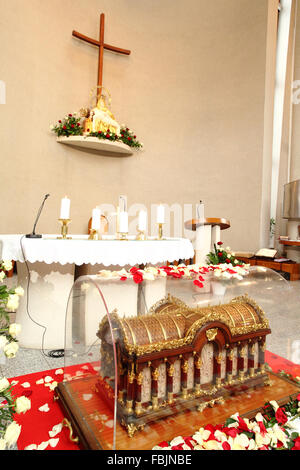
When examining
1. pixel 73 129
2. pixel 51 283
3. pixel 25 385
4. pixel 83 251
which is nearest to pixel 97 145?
pixel 73 129

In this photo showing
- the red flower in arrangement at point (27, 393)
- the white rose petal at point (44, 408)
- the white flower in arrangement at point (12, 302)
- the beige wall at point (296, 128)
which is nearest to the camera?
the white flower in arrangement at point (12, 302)

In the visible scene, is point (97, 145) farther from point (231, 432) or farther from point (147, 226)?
point (231, 432)

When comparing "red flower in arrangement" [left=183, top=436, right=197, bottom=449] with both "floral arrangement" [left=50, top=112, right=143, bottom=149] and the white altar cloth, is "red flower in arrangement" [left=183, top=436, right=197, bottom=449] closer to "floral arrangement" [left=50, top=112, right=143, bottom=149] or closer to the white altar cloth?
the white altar cloth

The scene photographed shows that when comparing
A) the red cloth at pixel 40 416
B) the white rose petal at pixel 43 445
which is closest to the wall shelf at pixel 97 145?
the red cloth at pixel 40 416

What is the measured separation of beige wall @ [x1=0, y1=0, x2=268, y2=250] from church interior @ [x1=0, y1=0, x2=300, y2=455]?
0.12 feet

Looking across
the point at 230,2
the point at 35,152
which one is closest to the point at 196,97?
the point at 230,2

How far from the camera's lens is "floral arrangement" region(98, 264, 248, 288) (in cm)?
185

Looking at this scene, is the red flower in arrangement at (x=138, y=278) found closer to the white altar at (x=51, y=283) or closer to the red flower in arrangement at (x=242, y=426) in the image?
the white altar at (x=51, y=283)

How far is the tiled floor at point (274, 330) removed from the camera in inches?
77.4

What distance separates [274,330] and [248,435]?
1034 mm

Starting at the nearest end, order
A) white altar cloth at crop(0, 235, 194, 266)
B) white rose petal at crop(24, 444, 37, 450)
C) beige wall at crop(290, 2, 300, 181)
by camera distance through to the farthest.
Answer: white rose petal at crop(24, 444, 37, 450), white altar cloth at crop(0, 235, 194, 266), beige wall at crop(290, 2, 300, 181)

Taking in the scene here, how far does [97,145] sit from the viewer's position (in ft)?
20.3

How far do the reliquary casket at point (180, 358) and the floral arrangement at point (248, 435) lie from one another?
18 centimetres

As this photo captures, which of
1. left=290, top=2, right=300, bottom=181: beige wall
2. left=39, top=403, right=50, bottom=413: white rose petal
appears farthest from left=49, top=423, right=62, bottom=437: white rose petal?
left=290, top=2, right=300, bottom=181: beige wall
